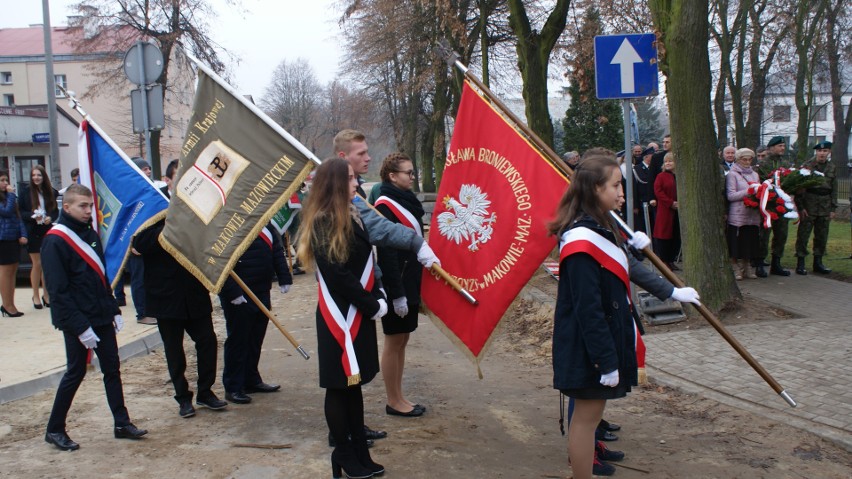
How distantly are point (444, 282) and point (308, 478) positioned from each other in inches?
66.5

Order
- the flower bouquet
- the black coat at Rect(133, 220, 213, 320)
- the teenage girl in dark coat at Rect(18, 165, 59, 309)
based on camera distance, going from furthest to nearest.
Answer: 1. the teenage girl in dark coat at Rect(18, 165, 59, 309)
2. the flower bouquet
3. the black coat at Rect(133, 220, 213, 320)

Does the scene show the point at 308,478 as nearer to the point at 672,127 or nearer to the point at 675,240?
the point at 672,127

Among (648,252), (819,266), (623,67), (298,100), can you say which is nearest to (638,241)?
(648,252)

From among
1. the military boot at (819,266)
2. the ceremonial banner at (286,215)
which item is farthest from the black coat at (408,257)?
the military boot at (819,266)

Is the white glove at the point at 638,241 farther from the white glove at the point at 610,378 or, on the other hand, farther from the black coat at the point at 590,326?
the white glove at the point at 610,378

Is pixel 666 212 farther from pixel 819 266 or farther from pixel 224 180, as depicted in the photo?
pixel 224 180

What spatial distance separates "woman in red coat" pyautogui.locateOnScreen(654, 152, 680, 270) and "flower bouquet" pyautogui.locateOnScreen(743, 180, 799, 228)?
1050mm

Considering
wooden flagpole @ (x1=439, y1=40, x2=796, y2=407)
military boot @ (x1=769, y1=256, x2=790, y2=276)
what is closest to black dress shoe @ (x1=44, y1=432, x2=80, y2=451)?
wooden flagpole @ (x1=439, y1=40, x2=796, y2=407)

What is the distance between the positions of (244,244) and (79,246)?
1149 mm

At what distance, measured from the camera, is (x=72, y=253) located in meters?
5.24

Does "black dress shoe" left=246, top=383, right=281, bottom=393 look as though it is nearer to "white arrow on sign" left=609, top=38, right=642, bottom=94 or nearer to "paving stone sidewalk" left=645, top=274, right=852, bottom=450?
"paving stone sidewalk" left=645, top=274, right=852, bottom=450

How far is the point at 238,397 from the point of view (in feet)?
20.8

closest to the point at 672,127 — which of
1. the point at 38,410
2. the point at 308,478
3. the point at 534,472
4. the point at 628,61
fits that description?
the point at 628,61

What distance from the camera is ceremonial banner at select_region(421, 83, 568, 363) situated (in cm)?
509
